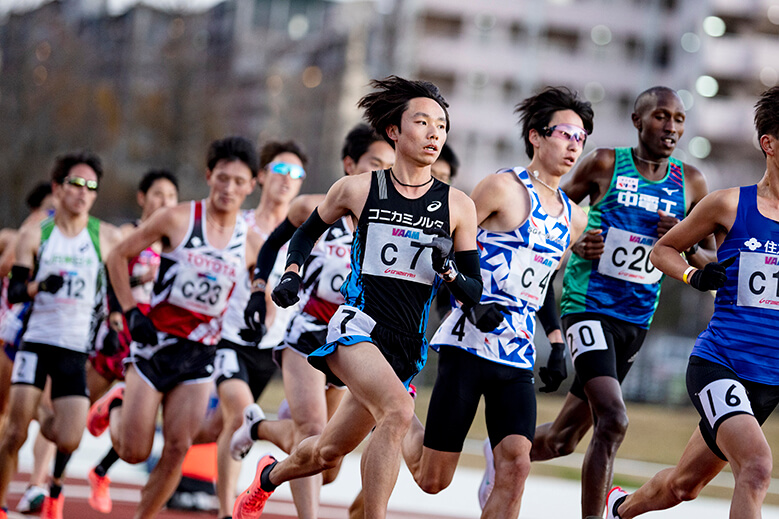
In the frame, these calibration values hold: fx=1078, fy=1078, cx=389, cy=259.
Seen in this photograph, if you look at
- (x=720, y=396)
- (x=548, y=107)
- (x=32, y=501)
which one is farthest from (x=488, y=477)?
(x=32, y=501)

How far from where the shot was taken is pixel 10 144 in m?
27.6

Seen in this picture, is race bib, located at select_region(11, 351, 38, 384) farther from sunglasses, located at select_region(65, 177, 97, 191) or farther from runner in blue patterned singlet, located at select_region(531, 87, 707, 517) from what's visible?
runner in blue patterned singlet, located at select_region(531, 87, 707, 517)

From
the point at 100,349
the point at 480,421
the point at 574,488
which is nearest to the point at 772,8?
the point at 480,421

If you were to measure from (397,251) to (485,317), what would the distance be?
57 cm

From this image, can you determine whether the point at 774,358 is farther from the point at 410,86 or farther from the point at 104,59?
the point at 104,59

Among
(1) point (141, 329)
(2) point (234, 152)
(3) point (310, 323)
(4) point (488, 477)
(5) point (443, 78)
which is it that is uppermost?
(5) point (443, 78)

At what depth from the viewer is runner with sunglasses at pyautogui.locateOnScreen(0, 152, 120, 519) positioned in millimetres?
8367

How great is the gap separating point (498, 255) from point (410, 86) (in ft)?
3.66

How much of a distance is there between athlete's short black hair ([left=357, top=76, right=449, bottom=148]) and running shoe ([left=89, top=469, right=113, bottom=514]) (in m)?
4.39

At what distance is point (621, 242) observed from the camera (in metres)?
7.18

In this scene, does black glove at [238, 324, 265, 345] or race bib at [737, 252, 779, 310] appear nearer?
race bib at [737, 252, 779, 310]

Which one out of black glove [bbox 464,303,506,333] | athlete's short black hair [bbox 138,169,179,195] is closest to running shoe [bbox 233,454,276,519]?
black glove [bbox 464,303,506,333]

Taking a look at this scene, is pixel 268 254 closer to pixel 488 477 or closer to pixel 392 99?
pixel 392 99

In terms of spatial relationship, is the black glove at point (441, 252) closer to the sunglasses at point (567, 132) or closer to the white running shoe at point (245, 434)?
the sunglasses at point (567, 132)
